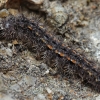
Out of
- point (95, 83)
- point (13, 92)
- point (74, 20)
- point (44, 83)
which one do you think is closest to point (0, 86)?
point (13, 92)

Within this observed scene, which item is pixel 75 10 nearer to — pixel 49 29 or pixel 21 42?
pixel 49 29

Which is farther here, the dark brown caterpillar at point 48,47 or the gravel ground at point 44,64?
the dark brown caterpillar at point 48,47

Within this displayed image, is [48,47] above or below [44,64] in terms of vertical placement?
above

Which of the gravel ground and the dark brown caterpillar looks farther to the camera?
the dark brown caterpillar

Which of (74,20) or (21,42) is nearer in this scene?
(21,42)
